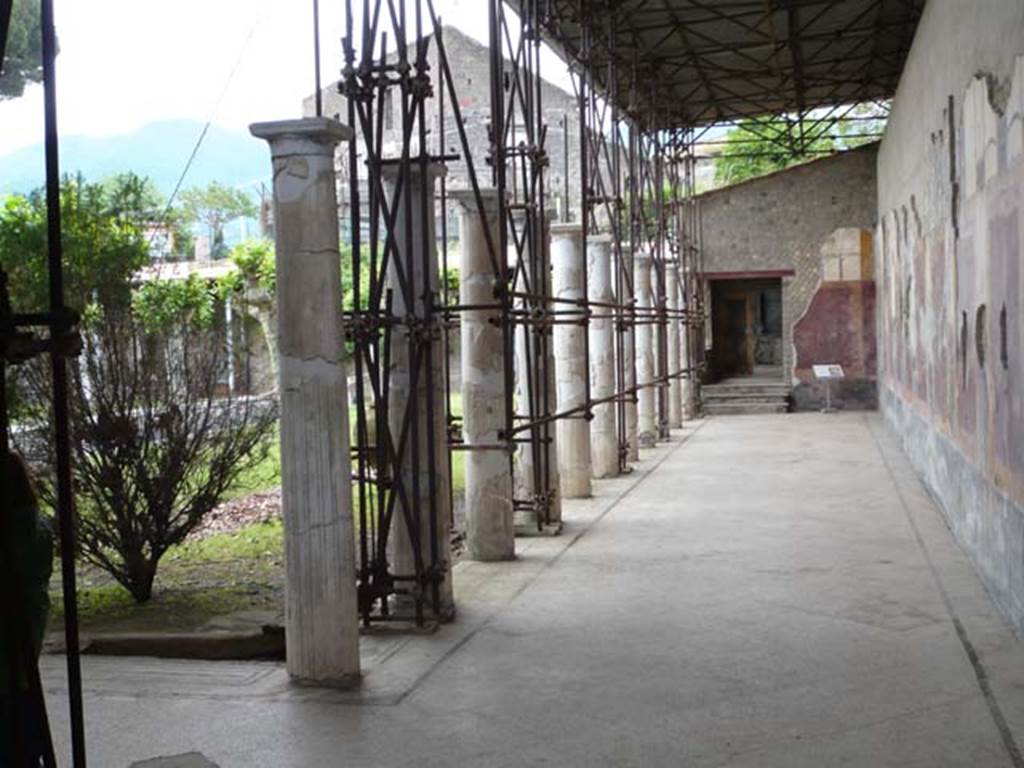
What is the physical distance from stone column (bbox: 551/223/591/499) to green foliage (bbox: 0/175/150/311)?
14.3 feet

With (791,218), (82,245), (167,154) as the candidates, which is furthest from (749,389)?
(167,154)

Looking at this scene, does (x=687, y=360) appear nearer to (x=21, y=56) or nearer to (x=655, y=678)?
(x=21, y=56)

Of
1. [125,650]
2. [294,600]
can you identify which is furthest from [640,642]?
[125,650]

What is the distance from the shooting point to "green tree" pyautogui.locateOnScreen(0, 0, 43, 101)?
536 inches

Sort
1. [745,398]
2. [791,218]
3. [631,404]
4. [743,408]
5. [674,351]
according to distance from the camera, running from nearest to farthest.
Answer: [631,404] < [674,351] < [743,408] < [791,218] < [745,398]

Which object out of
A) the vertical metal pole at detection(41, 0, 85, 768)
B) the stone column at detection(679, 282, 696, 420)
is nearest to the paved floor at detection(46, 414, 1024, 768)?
the vertical metal pole at detection(41, 0, 85, 768)

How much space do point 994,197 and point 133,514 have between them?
631cm

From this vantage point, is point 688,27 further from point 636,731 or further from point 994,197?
point 636,731

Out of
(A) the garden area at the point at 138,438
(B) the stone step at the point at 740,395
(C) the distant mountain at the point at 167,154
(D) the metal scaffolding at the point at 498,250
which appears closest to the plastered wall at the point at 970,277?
(D) the metal scaffolding at the point at 498,250

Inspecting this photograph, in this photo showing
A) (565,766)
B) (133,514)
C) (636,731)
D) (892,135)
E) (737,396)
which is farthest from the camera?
(737,396)

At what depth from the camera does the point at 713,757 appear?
5152 mm

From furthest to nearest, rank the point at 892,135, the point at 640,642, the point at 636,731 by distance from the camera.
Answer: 1. the point at 892,135
2. the point at 640,642
3. the point at 636,731

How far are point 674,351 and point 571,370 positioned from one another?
912cm

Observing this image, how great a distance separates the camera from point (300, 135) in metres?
6.21
